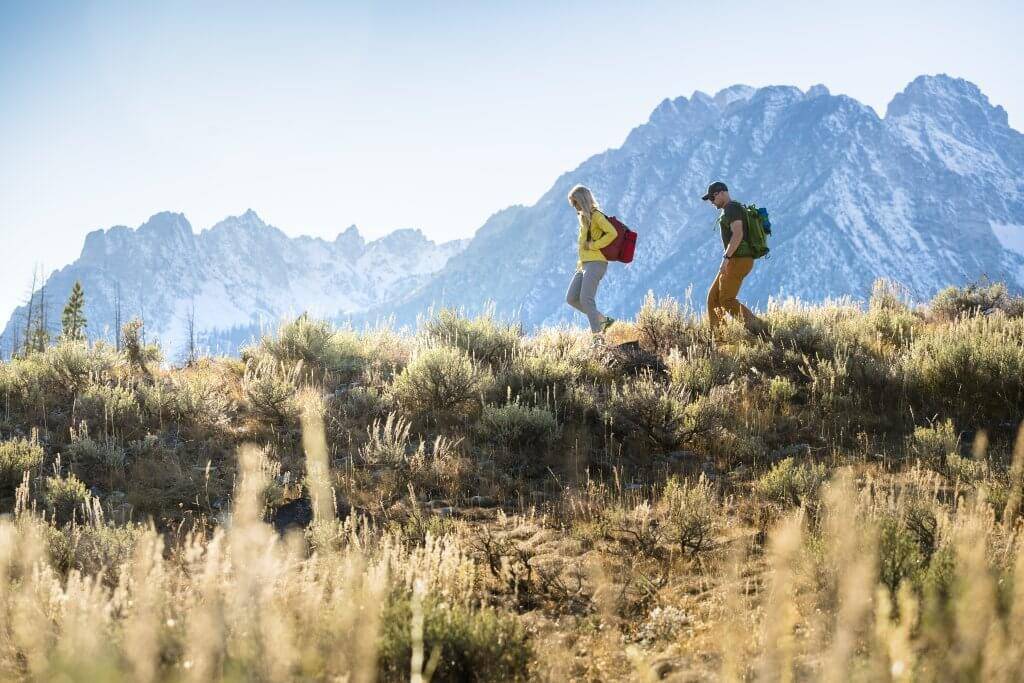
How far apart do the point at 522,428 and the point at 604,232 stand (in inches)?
174

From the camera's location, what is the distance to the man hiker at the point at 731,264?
9198 millimetres

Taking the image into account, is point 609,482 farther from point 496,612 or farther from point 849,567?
point 849,567

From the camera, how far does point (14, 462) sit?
5246mm

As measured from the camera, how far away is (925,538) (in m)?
3.39

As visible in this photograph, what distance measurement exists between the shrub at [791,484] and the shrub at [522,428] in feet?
6.86

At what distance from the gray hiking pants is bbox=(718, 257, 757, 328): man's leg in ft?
5.66

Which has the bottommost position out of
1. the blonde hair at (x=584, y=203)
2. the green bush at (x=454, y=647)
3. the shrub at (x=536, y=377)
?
the green bush at (x=454, y=647)

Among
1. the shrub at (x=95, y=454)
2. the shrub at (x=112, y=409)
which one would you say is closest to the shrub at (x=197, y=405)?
the shrub at (x=112, y=409)

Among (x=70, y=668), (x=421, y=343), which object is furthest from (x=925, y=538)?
(x=421, y=343)

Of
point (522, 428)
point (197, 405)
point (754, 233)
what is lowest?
point (522, 428)

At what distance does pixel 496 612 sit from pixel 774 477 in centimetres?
221

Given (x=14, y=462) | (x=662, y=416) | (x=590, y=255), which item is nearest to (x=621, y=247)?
(x=590, y=255)

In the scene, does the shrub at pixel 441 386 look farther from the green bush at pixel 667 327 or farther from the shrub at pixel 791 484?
the shrub at pixel 791 484

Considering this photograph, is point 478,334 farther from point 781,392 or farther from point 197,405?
point 781,392
